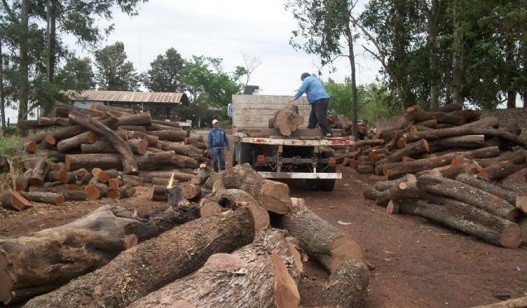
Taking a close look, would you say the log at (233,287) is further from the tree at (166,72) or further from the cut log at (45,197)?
the tree at (166,72)

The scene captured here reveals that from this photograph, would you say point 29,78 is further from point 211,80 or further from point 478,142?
point 211,80

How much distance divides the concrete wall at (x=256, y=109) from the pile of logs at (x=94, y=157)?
1.96m

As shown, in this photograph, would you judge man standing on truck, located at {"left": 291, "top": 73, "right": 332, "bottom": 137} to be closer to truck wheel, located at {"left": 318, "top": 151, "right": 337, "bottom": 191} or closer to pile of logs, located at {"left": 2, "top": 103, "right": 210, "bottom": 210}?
truck wheel, located at {"left": 318, "top": 151, "right": 337, "bottom": 191}

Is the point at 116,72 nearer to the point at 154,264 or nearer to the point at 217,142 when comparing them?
the point at 217,142

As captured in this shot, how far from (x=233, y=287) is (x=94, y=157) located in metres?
10.0

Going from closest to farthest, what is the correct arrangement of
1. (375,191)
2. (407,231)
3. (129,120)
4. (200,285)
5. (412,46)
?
(200,285) < (407,231) < (375,191) < (129,120) < (412,46)

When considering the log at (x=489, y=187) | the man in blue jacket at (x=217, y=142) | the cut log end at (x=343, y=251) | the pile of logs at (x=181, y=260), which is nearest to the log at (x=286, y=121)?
the man in blue jacket at (x=217, y=142)

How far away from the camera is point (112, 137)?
13.4m

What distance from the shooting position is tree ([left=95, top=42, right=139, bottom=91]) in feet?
173

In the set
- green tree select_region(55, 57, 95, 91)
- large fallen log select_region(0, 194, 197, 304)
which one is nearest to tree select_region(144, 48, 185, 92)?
green tree select_region(55, 57, 95, 91)

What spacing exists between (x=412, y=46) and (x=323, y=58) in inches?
163

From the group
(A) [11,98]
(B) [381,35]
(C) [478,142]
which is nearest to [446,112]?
(C) [478,142]

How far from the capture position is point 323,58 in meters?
23.9

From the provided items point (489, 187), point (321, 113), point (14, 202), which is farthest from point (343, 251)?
Result: point (14, 202)
